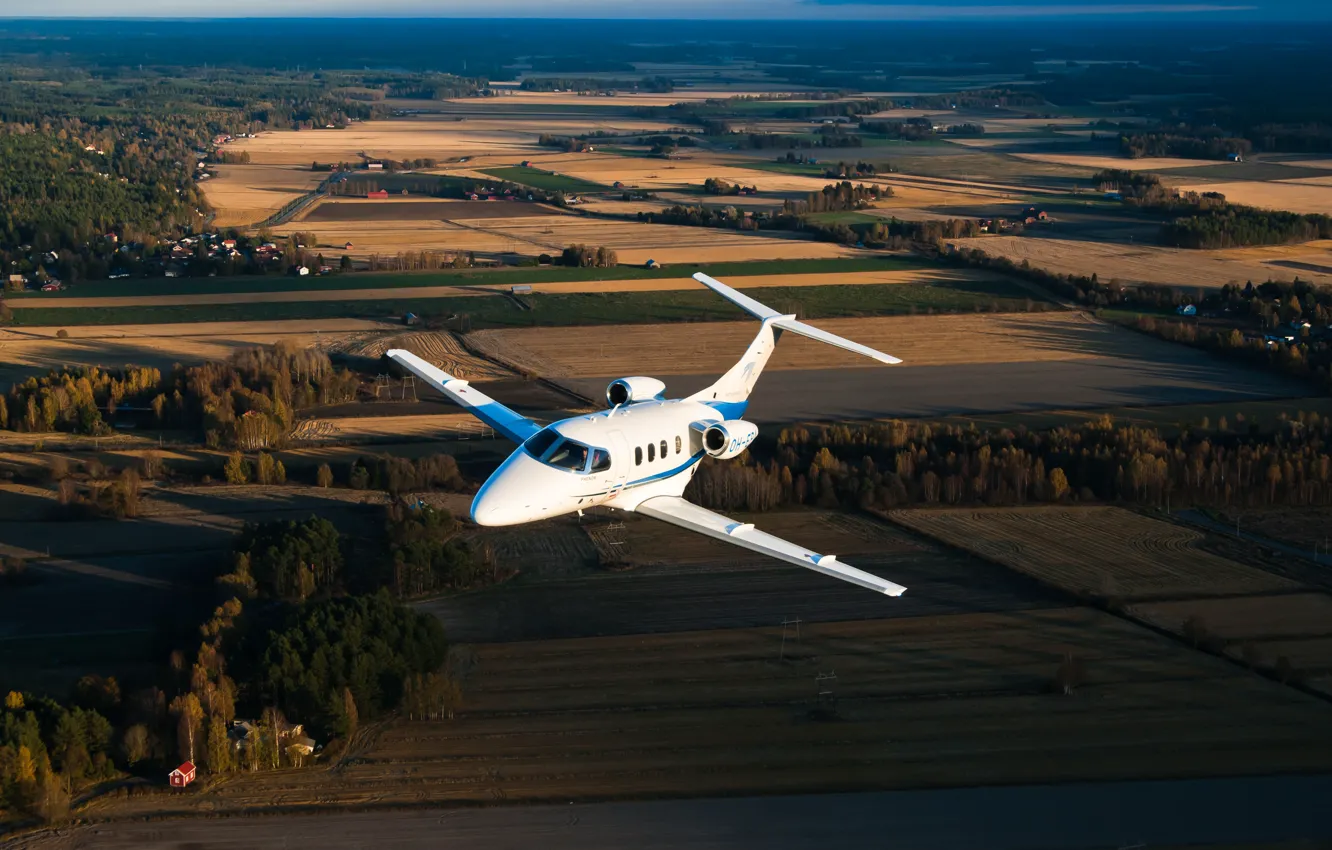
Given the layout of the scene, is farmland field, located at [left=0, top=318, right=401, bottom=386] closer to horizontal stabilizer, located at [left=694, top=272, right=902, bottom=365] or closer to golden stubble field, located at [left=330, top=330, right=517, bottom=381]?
golden stubble field, located at [left=330, top=330, right=517, bottom=381]

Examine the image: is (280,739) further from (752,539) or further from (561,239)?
(561,239)

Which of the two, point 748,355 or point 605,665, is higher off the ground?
point 748,355

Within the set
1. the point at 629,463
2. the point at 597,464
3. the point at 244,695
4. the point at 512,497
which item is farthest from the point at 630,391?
the point at 244,695

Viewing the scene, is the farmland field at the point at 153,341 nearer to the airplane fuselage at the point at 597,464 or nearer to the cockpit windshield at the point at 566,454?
the airplane fuselage at the point at 597,464

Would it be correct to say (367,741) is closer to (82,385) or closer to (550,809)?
(550,809)

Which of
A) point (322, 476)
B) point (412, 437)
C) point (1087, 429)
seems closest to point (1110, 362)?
point (1087, 429)

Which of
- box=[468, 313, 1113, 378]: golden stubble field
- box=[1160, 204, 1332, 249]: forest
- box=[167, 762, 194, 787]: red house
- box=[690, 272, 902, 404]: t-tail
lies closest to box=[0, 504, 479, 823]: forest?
box=[167, 762, 194, 787]: red house
